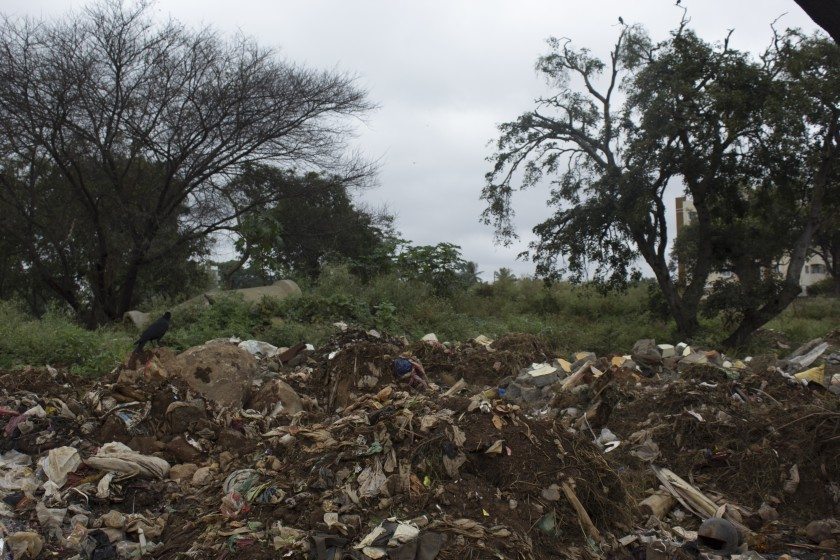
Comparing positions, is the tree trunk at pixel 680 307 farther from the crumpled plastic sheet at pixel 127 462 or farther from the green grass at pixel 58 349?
the crumpled plastic sheet at pixel 127 462

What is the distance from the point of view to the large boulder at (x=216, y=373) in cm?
611

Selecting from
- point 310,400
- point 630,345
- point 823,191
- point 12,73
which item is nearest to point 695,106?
point 823,191

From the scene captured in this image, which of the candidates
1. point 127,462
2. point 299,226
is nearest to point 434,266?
point 299,226

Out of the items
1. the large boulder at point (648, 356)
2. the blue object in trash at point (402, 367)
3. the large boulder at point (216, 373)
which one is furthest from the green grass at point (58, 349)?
the large boulder at point (648, 356)

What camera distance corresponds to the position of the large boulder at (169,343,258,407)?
611 centimetres

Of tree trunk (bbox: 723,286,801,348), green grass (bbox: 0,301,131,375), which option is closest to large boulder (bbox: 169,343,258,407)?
green grass (bbox: 0,301,131,375)

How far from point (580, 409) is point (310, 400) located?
2364 millimetres

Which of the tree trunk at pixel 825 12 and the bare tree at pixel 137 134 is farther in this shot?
the bare tree at pixel 137 134

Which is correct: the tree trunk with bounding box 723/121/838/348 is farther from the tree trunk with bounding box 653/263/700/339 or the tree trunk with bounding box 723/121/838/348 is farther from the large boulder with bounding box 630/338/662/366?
the large boulder with bounding box 630/338/662/366

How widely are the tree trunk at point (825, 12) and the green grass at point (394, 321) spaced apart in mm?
7340

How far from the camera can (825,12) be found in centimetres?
309

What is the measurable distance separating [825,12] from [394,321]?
9259 millimetres

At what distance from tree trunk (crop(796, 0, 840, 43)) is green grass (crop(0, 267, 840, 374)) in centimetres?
734

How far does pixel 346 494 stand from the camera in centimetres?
347
